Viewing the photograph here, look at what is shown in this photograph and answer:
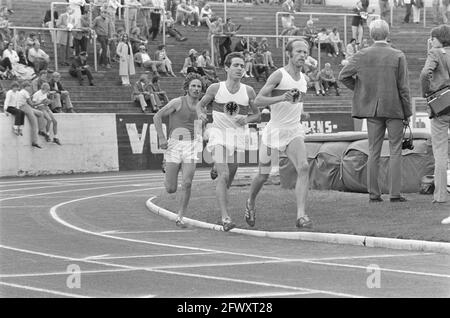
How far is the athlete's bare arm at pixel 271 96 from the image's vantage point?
14281mm

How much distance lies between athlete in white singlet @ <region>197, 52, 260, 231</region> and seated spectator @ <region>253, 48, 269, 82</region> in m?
24.3

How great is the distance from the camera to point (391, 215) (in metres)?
14.5

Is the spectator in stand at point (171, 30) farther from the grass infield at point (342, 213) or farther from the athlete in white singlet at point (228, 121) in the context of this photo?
the athlete in white singlet at point (228, 121)

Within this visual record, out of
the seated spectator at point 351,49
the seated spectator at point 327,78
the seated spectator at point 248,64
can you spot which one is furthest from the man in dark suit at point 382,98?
the seated spectator at point 351,49

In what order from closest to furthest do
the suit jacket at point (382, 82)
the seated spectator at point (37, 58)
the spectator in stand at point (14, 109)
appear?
the suit jacket at point (382, 82) < the spectator in stand at point (14, 109) < the seated spectator at point (37, 58)

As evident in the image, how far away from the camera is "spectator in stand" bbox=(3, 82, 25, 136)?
30797 millimetres

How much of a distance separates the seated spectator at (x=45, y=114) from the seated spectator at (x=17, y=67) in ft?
6.32

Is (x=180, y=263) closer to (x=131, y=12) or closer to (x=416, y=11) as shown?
(x=131, y=12)

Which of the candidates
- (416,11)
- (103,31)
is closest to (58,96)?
(103,31)

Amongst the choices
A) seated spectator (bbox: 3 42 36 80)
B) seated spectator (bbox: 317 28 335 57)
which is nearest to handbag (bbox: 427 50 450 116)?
seated spectator (bbox: 3 42 36 80)

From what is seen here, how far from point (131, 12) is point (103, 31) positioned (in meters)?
3.03

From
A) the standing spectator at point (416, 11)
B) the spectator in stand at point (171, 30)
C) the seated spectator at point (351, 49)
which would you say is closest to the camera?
the spectator in stand at point (171, 30)

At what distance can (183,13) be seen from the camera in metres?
42.7
